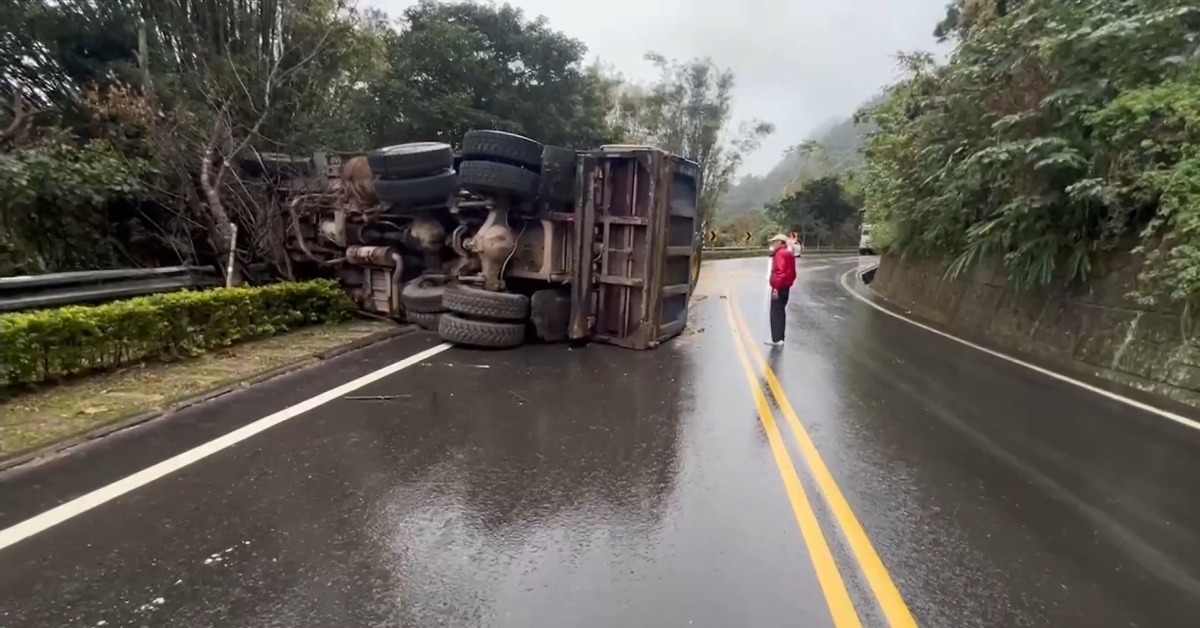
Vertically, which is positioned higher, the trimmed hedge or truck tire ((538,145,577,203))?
truck tire ((538,145,577,203))

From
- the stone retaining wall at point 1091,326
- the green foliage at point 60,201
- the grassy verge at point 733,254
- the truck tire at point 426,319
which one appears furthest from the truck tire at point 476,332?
the grassy verge at point 733,254

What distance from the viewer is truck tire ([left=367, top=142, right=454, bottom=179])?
9.58 meters

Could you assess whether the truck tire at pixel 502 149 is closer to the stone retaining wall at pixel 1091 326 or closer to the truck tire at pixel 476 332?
the truck tire at pixel 476 332

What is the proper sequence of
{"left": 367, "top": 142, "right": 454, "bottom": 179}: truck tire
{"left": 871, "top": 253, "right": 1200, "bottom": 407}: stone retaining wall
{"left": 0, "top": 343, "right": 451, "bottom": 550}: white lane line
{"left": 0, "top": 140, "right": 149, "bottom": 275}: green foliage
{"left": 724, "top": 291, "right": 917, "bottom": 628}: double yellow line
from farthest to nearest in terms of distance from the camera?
{"left": 367, "top": 142, "right": 454, "bottom": 179}: truck tire, {"left": 0, "top": 140, "right": 149, "bottom": 275}: green foliage, {"left": 871, "top": 253, "right": 1200, "bottom": 407}: stone retaining wall, {"left": 0, "top": 343, "right": 451, "bottom": 550}: white lane line, {"left": 724, "top": 291, "right": 917, "bottom": 628}: double yellow line

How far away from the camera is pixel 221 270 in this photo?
35.8 feet

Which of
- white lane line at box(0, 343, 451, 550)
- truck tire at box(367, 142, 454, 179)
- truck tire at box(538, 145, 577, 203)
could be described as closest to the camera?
white lane line at box(0, 343, 451, 550)

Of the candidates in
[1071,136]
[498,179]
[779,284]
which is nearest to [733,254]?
[1071,136]

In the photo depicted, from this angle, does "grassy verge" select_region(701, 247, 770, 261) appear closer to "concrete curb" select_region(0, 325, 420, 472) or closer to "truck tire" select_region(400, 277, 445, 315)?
"truck tire" select_region(400, 277, 445, 315)

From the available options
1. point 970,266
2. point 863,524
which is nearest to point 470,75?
point 970,266

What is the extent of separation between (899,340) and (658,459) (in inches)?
301

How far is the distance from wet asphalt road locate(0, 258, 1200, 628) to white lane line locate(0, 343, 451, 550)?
0.25 feet

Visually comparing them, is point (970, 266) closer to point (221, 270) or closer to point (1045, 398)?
point (1045, 398)

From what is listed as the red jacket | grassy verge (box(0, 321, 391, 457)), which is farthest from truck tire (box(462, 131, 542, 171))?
the red jacket

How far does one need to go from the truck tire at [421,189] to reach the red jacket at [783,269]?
179 inches
